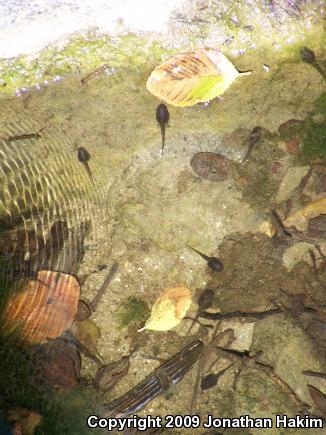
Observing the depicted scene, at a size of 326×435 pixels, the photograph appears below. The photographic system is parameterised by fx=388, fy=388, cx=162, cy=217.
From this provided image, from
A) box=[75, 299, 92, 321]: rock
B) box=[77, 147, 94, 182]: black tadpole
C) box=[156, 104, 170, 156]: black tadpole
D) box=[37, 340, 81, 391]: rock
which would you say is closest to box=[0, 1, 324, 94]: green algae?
box=[156, 104, 170, 156]: black tadpole

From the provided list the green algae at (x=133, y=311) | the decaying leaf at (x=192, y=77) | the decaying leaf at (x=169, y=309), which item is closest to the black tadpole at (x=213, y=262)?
the decaying leaf at (x=169, y=309)

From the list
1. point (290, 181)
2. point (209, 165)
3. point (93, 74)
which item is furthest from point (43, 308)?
point (290, 181)

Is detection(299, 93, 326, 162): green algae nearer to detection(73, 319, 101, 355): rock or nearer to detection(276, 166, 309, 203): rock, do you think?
detection(276, 166, 309, 203): rock

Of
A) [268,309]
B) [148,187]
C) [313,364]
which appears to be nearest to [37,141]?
[148,187]

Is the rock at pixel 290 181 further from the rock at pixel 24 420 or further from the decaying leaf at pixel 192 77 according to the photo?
the rock at pixel 24 420

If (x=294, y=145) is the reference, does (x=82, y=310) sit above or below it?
below

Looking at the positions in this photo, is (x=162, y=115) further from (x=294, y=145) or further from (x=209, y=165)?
(x=294, y=145)
